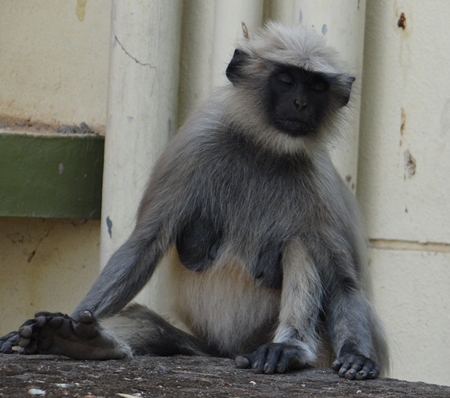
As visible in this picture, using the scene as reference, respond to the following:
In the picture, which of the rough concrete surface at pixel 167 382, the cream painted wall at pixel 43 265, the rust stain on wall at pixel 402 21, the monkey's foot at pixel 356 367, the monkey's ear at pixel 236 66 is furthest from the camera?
the cream painted wall at pixel 43 265

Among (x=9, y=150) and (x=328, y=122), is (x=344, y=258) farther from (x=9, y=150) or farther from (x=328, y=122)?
(x=9, y=150)

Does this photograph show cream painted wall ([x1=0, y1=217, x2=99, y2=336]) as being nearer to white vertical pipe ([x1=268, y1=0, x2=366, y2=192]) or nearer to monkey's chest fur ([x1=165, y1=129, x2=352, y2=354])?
white vertical pipe ([x1=268, y1=0, x2=366, y2=192])

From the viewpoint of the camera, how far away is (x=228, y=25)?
6234 millimetres

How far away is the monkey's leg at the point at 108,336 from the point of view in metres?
4.34

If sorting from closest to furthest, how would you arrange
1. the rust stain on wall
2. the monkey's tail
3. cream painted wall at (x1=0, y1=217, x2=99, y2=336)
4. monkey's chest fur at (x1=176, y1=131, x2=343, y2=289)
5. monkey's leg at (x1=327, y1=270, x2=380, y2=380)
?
monkey's leg at (x1=327, y1=270, x2=380, y2=380)
the monkey's tail
monkey's chest fur at (x1=176, y1=131, x2=343, y2=289)
the rust stain on wall
cream painted wall at (x1=0, y1=217, x2=99, y2=336)

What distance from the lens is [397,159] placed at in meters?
6.27

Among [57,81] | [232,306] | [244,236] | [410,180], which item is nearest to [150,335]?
[232,306]

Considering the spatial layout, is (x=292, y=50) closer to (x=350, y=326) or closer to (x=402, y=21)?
(x=350, y=326)

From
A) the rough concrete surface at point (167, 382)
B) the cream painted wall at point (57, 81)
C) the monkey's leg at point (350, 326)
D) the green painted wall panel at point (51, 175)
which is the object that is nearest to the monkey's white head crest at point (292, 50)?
the monkey's leg at point (350, 326)

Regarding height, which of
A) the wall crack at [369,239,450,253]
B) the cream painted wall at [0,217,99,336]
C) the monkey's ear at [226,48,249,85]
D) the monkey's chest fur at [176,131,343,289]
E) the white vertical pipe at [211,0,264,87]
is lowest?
the cream painted wall at [0,217,99,336]

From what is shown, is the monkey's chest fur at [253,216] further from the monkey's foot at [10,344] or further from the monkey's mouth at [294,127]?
the monkey's foot at [10,344]

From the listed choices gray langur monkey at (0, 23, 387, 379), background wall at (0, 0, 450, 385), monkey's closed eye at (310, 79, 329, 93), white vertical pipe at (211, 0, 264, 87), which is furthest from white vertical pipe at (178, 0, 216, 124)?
monkey's closed eye at (310, 79, 329, 93)

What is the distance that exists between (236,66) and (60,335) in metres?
1.67

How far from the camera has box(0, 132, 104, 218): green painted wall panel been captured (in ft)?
20.8
